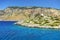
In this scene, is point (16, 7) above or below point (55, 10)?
above

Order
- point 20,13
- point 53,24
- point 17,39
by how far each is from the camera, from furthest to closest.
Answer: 1. point 20,13
2. point 53,24
3. point 17,39

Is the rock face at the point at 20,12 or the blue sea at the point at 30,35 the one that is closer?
the blue sea at the point at 30,35

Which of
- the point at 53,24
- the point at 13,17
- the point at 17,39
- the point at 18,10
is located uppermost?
the point at 18,10

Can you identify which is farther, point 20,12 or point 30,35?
point 20,12

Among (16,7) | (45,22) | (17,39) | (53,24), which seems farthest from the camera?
(16,7)

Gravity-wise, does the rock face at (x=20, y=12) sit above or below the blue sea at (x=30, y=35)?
above

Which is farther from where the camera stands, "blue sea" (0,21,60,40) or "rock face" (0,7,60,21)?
"rock face" (0,7,60,21)

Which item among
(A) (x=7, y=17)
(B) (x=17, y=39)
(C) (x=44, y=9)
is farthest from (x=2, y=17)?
(B) (x=17, y=39)

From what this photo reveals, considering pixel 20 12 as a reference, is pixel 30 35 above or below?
below

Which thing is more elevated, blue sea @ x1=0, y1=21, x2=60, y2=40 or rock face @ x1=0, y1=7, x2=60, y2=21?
rock face @ x1=0, y1=7, x2=60, y2=21

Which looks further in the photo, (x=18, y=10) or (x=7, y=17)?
(x=18, y=10)

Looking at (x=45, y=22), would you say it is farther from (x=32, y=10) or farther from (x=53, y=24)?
(x=32, y=10)
